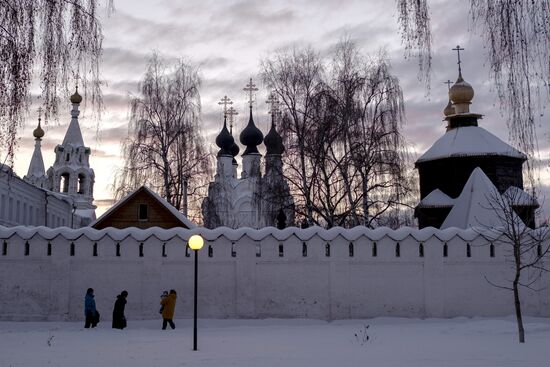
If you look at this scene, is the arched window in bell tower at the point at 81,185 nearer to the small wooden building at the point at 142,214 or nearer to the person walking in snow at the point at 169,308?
the small wooden building at the point at 142,214

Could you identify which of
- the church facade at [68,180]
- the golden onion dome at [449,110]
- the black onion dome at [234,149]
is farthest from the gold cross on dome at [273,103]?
the black onion dome at [234,149]

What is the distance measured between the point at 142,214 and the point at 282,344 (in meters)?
12.1

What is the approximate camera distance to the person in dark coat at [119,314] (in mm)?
14297

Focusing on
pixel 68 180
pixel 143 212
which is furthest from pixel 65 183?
pixel 143 212

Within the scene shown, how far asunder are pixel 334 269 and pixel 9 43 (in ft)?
36.3

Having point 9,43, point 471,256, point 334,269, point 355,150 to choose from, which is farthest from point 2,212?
point 9,43

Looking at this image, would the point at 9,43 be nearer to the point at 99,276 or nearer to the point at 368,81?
the point at 99,276

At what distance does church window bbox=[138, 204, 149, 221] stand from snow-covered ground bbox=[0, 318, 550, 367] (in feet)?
22.8

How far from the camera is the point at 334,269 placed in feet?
51.8

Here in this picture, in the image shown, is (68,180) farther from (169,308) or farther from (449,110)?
Answer: (169,308)

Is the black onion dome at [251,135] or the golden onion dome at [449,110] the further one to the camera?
the black onion dome at [251,135]

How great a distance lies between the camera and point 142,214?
864 inches

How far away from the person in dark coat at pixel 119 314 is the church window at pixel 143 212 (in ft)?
24.9

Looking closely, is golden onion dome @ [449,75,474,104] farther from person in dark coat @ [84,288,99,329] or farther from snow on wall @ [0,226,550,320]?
person in dark coat @ [84,288,99,329]
